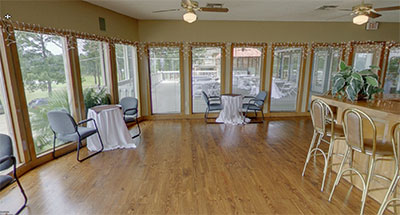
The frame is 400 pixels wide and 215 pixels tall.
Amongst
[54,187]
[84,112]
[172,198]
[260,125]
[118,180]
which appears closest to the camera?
[172,198]

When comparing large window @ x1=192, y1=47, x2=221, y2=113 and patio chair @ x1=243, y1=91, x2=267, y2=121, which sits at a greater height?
large window @ x1=192, y1=47, x2=221, y2=113

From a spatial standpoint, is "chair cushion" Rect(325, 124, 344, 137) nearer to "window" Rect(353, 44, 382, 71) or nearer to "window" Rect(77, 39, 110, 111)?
"window" Rect(77, 39, 110, 111)

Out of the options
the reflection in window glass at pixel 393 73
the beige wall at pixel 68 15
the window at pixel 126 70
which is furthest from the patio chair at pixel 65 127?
the reflection in window glass at pixel 393 73

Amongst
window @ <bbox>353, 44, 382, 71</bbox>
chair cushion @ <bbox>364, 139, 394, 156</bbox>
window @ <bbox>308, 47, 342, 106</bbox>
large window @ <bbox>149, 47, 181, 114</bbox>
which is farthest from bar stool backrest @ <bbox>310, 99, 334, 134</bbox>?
window @ <bbox>353, 44, 382, 71</bbox>

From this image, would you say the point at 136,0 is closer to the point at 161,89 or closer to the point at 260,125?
the point at 161,89

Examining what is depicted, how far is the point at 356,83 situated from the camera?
245 cm

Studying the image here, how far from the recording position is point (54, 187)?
2.52 metres

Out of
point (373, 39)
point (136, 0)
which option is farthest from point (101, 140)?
point (373, 39)

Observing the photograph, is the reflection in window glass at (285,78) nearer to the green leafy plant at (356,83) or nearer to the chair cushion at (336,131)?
the green leafy plant at (356,83)

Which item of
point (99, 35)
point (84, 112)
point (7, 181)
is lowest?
point (7, 181)

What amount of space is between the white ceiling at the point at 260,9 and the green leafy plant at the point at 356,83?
1995 mm

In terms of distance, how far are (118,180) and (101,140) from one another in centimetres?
119

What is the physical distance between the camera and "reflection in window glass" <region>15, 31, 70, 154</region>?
293 cm

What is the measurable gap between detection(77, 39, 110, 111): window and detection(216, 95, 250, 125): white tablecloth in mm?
2752
